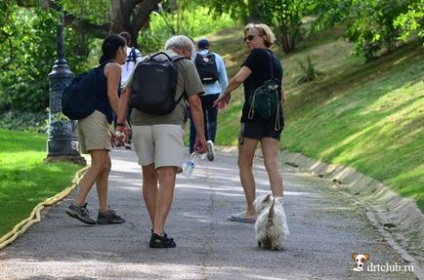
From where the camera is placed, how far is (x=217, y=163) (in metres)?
18.5

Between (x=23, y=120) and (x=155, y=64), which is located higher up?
(x=155, y=64)

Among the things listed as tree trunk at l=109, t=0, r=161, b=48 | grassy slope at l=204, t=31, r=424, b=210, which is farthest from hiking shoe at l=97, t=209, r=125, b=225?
tree trunk at l=109, t=0, r=161, b=48

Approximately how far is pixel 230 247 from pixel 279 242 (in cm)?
48

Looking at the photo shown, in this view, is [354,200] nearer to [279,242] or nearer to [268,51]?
[268,51]

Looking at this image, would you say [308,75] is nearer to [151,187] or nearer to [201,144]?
[151,187]

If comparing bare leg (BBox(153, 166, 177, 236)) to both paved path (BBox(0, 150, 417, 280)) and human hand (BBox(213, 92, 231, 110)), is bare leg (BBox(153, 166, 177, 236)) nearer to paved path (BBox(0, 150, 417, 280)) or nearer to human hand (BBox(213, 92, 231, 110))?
paved path (BBox(0, 150, 417, 280))

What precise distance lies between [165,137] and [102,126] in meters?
1.42

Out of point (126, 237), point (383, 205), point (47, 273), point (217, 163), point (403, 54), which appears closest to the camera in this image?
point (47, 273)

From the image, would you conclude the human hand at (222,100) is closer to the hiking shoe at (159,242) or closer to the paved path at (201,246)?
the paved path at (201,246)

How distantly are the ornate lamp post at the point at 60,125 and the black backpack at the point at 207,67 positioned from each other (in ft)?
6.52

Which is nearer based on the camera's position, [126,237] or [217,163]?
[126,237]

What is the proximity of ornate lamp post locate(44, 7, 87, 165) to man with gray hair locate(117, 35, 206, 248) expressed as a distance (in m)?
6.99

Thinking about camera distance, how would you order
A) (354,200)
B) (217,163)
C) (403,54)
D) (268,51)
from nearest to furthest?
(268,51)
(354,200)
(217,163)
(403,54)

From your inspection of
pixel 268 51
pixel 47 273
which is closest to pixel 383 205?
pixel 268 51
